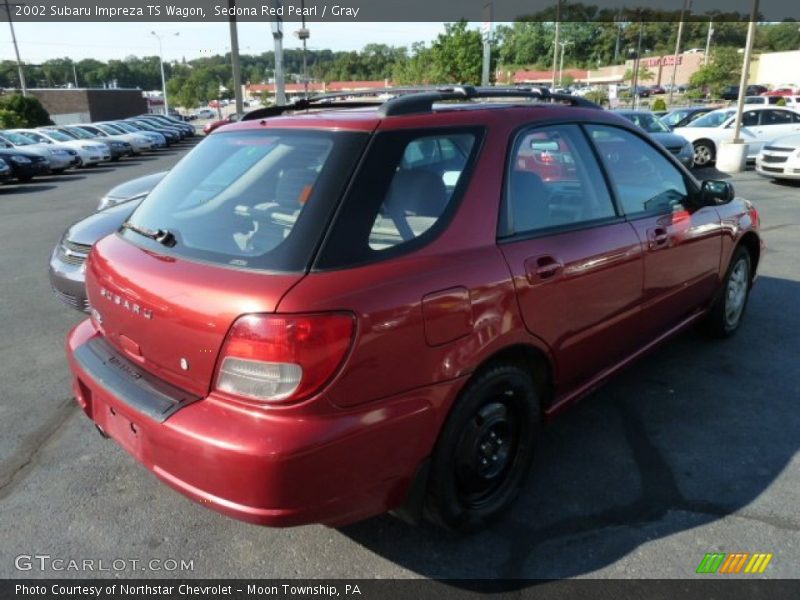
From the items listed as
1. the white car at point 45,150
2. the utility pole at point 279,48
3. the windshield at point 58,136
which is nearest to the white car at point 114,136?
the windshield at point 58,136

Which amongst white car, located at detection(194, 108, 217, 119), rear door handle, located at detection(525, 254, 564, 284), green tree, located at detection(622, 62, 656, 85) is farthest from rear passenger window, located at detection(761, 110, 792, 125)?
white car, located at detection(194, 108, 217, 119)

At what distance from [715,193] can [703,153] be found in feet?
49.8

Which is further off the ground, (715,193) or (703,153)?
(715,193)

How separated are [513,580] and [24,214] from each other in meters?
12.0

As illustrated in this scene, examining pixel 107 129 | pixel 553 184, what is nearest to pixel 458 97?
pixel 553 184

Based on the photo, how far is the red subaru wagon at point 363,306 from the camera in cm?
197

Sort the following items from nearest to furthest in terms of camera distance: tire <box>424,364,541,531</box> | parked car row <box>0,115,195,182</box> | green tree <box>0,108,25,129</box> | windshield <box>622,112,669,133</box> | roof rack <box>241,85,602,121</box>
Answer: tire <box>424,364,541,531</box> → roof rack <box>241,85,602,121</box> → windshield <box>622,112,669,133</box> → parked car row <box>0,115,195,182</box> → green tree <box>0,108,25,129</box>

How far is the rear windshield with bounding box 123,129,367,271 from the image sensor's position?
6.91ft

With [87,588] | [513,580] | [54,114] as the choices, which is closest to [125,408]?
[87,588]

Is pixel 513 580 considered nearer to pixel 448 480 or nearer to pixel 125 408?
pixel 448 480

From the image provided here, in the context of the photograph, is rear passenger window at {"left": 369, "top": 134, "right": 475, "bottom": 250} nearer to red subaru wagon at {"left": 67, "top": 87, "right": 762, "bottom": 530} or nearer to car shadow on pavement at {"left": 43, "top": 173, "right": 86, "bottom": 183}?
red subaru wagon at {"left": 67, "top": 87, "right": 762, "bottom": 530}

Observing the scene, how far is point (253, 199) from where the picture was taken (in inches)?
95.2

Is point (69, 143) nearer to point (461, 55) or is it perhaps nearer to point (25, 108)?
point (25, 108)

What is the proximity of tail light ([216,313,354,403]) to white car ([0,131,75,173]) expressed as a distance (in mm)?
19402
